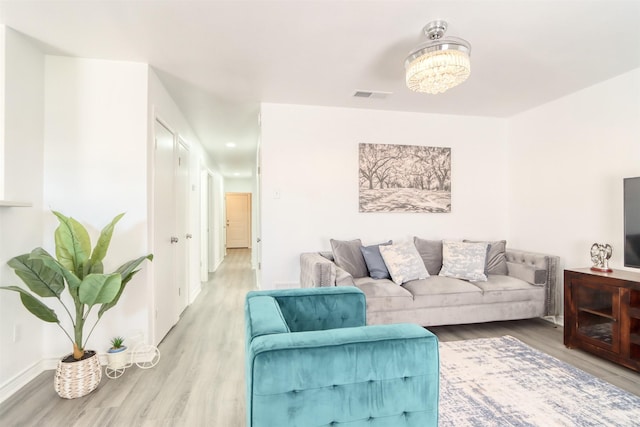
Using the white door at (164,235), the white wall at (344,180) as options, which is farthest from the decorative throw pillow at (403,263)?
the white door at (164,235)

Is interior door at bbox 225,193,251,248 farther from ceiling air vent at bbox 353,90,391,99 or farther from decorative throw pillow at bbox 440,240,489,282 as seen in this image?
decorative throw pillow at bbox 440,240,489,282

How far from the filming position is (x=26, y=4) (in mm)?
1862

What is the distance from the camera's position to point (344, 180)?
3.79 m

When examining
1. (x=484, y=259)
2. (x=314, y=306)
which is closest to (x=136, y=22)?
(x=314, y=306)

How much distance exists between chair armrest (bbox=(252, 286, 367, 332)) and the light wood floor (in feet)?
2.23

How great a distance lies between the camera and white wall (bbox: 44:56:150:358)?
2490 mm

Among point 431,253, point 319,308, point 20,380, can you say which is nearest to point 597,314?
point 431,253

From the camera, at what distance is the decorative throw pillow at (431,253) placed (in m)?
3.57

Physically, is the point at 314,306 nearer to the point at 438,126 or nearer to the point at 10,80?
the point at 10,80

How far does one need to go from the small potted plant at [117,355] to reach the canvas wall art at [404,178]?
2704mm

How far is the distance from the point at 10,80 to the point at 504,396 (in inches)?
154

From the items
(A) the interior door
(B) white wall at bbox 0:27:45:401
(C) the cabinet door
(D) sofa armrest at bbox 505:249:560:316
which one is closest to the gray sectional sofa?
(D) sofa armrest at bbox 505:249:560:316

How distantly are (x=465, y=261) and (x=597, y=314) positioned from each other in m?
1.13

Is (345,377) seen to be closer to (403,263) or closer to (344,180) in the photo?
(403,263)
